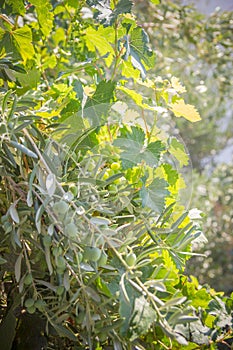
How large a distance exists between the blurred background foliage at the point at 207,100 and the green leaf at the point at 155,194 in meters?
0.63

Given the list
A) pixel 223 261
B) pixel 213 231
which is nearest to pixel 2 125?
pixel 213 231

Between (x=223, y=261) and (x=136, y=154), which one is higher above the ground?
(x=136, y=154)

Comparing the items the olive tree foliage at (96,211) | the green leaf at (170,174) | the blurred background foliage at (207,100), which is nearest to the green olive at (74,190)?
the olive tree foliage at (96,211)

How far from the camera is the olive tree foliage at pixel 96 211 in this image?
321 mm

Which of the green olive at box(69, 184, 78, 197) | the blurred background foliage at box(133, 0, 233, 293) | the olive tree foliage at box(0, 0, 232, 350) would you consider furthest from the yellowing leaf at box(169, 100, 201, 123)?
the blurred background foliage at box(133, 0, 233, 293)

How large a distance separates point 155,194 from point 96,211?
5cm

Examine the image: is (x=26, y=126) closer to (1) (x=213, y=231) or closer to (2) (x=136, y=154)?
(2) (x=136, y=154)

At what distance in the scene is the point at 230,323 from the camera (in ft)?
1.52

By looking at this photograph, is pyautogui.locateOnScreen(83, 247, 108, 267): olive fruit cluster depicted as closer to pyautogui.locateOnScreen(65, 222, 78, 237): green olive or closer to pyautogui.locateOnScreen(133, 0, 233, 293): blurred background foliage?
pyautogui.locateOnScreen(65, 222, 78, 237): green olive

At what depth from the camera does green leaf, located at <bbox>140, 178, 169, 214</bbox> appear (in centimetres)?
36

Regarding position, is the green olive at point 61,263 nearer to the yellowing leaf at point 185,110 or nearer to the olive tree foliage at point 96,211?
the olive tree foliage at point 96,211

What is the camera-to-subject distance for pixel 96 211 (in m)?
0.38

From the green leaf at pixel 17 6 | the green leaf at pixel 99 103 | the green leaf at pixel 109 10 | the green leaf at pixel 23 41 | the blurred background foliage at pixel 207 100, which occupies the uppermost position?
the green leaf at pixel 109 10

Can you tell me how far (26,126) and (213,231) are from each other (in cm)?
201
